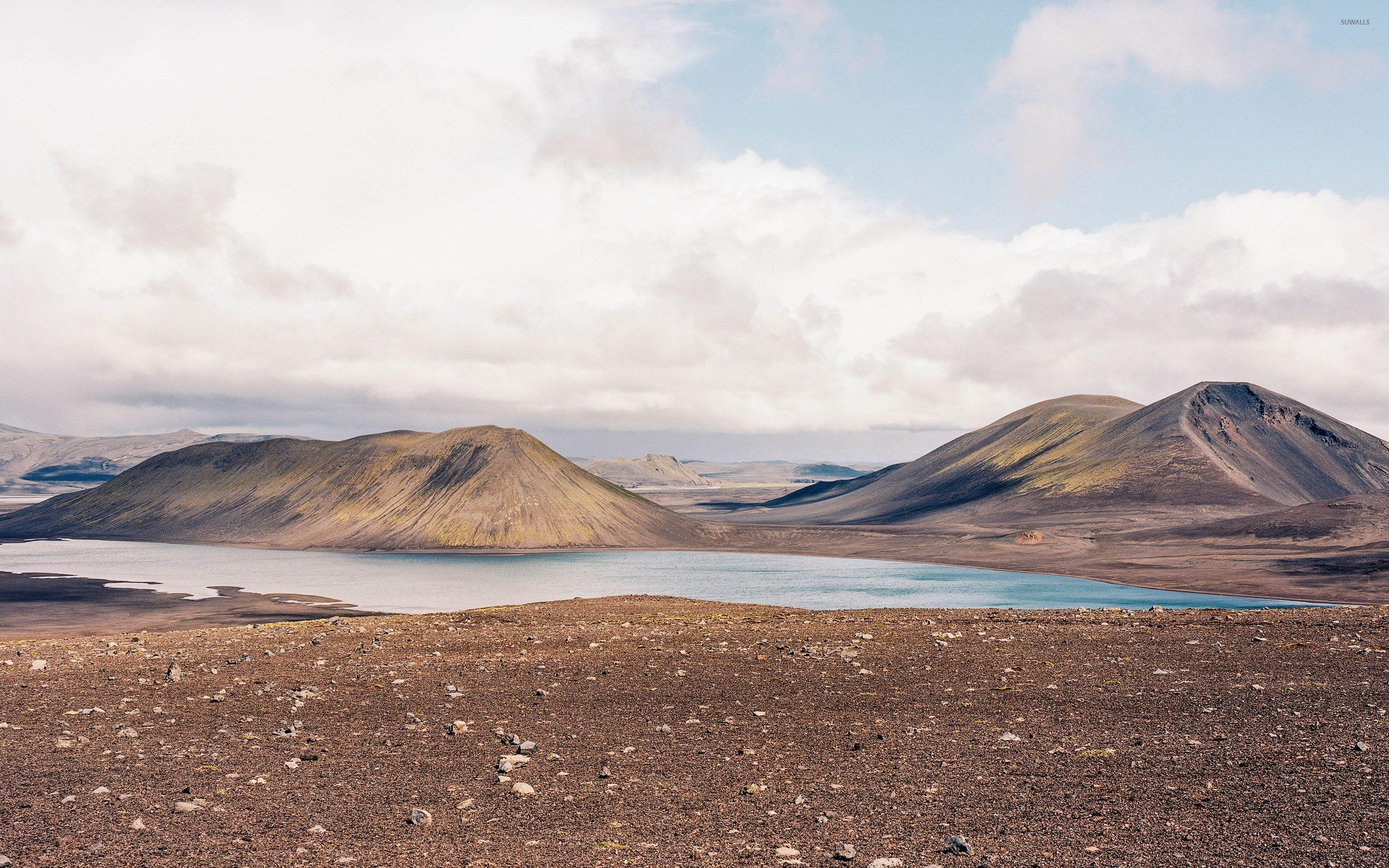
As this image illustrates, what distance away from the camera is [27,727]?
16000 mm

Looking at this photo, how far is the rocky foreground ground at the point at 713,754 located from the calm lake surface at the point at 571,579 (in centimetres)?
4036

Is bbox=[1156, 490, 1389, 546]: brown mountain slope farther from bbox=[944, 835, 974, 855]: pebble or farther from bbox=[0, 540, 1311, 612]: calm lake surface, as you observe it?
bbox=[944, 835, 974, 855]: pebble

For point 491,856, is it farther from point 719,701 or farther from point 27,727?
point 27,727

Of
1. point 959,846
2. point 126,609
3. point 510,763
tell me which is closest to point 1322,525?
point 959,846

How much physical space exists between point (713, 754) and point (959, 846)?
513cm

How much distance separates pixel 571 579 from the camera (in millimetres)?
118438

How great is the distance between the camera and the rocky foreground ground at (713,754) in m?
10.2

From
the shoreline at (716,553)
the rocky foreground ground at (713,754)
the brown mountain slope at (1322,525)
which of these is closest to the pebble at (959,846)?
the rocky foreground ground at (713,754)

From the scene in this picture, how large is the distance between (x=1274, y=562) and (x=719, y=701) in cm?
11384

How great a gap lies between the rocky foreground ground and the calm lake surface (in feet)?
132

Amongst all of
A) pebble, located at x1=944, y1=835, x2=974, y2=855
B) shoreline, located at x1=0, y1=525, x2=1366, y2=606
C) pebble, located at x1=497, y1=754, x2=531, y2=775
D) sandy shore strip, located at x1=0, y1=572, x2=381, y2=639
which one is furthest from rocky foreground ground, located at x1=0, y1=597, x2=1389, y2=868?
shoreline, located at x1=0, y1=525, x2=1366, y2=606

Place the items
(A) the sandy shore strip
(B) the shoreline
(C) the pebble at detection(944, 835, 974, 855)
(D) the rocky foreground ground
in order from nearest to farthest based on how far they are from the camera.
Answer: (C) the pebble at detection(944, 835, 974, 855)
(D) the rocky foreground ground
(A) the sandy shore strip
(B) the shoreline

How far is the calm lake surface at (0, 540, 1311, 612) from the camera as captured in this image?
283ft

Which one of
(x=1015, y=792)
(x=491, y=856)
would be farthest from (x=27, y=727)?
(x=1015, y=792)
